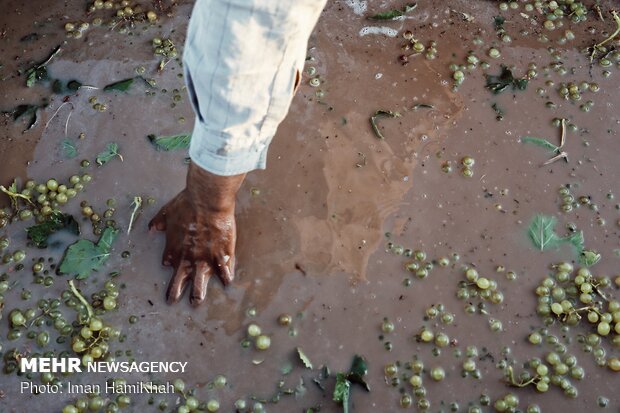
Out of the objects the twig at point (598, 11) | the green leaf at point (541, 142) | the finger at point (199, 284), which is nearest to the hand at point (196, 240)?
the finger at point (199, 284)

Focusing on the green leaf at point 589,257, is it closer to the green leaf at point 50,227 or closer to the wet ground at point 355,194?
the wet ground at point 355,194

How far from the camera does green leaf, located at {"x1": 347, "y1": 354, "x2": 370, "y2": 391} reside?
230cm

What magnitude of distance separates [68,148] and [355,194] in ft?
3.79

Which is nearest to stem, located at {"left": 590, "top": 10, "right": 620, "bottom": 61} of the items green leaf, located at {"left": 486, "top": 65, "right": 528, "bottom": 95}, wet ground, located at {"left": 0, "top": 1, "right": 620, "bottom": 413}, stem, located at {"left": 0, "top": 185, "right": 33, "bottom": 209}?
wet ground, located at {"left": 0, "top": 1, "right": 620, "bottom": 413}

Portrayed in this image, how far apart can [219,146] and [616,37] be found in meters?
2.30

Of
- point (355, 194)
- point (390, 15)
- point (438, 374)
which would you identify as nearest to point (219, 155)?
point (355, 194)

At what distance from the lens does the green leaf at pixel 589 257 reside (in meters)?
2.56

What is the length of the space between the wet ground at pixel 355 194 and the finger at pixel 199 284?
0.14ft

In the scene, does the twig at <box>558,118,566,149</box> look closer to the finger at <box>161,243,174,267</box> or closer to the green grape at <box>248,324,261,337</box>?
the green grape at <box>248,324,261,337</box>

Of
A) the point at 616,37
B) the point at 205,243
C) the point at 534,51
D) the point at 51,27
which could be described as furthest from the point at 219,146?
the point at 616,37

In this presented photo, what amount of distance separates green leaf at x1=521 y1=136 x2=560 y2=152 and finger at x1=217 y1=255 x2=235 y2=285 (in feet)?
4.33

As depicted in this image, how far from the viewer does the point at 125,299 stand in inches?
94.9

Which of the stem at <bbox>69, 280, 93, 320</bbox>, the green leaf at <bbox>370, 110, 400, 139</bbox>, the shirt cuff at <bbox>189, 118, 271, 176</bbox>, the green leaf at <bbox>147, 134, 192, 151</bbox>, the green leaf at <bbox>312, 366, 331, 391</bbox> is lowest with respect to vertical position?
the green leaf at <bbox>312, 366, 331, 391</bbox>

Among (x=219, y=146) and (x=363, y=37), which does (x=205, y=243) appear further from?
(x=363, y=37)
